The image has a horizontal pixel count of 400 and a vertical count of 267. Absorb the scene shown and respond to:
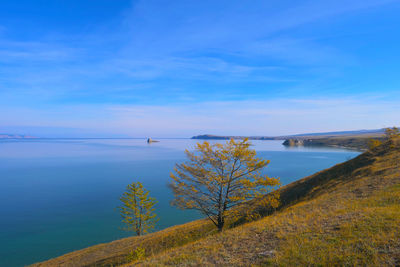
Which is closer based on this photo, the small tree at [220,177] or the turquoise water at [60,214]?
the small tree at [220,177]

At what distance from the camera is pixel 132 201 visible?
36.7 metres

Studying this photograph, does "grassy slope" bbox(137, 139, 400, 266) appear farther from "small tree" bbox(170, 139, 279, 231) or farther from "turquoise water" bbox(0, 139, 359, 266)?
"turquoise water" bbox(0, 139, 359, 266)

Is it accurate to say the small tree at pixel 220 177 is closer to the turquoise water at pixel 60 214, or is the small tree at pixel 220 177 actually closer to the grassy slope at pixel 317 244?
the grassy slope at pixel 317 244

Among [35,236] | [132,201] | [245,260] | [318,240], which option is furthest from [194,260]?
[35,236]

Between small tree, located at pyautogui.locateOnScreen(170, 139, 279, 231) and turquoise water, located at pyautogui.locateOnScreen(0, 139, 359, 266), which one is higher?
small tree, located at pyautogui.locateOnScreen(170, 139, 279, 231)

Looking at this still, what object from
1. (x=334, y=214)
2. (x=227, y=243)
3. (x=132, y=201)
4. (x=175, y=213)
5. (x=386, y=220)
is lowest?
(x=175, y=213)

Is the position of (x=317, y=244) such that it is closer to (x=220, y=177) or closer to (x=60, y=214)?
(x=220, y=177)

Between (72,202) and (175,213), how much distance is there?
23.7m

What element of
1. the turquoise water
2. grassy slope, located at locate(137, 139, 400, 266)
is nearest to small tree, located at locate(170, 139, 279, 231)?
grassy slope, located at locate(137, 139, 400, 266)

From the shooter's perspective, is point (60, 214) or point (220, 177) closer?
point (220, 177)

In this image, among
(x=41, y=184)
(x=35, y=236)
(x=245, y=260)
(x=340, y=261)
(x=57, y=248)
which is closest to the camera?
(x=340, y=261)

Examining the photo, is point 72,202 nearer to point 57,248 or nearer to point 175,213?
point 57,248

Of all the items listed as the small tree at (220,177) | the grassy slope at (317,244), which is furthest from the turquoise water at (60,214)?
the grassy slope at (317,244)

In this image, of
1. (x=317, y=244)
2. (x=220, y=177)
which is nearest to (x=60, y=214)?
(x=220, y=177)
